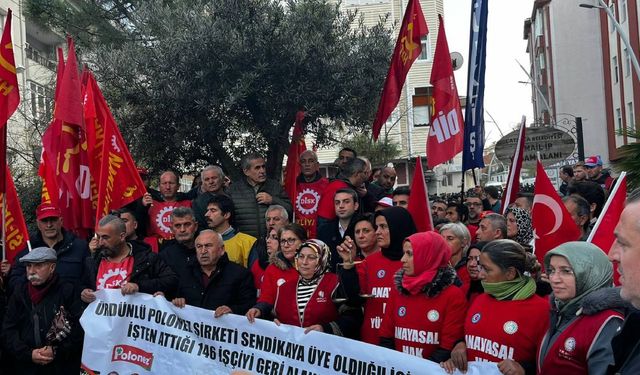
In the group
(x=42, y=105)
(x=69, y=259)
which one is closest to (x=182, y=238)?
(x=69, y=259)

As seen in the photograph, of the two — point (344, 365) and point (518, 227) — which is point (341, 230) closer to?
point (518, 227)

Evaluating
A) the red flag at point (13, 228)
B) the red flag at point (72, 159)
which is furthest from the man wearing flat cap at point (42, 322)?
the red flag at point (72, 159)

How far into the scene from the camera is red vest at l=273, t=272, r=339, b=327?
231 inches

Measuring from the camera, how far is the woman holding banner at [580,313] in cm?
386

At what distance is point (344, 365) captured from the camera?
5.19m

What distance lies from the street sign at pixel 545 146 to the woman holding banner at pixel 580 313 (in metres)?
10.5

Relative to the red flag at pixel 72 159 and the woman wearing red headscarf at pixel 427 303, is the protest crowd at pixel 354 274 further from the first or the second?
the red flag at pixel 72 159

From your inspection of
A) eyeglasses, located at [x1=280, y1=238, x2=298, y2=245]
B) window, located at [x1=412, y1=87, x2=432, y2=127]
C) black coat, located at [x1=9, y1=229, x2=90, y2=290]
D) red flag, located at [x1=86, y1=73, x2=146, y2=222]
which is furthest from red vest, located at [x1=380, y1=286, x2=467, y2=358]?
window, located at [x1=412, y1=87, x2=432, y2=127]

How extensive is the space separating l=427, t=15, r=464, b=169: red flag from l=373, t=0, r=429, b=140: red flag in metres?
0.82

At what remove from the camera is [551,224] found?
6012 mm

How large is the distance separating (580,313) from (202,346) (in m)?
3.09

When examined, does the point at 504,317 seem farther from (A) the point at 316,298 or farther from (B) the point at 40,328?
(B) the point at 40,328

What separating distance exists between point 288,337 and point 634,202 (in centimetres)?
357

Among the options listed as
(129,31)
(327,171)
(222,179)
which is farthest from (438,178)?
(222,179)
